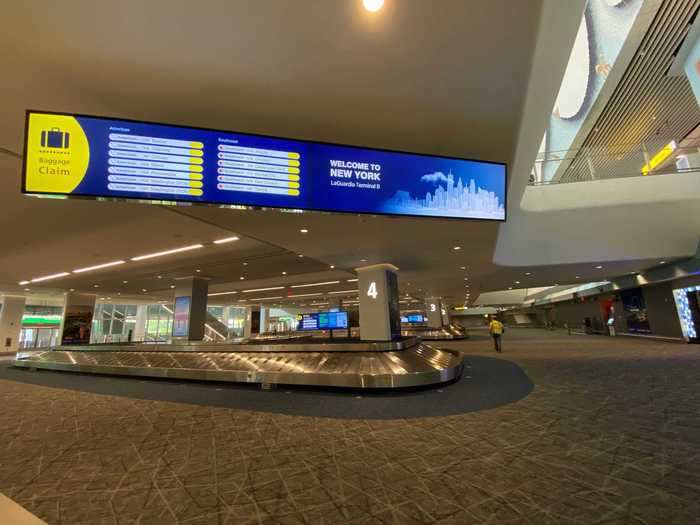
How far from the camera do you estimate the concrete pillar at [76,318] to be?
19266 millimetres

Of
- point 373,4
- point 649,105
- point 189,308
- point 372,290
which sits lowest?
point 189,308

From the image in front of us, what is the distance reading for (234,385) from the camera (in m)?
8.27

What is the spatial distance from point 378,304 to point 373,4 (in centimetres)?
969

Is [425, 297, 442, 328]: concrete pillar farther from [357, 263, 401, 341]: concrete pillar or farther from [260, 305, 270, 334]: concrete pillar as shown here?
[260, 305, 270, 334]: concrete pillar

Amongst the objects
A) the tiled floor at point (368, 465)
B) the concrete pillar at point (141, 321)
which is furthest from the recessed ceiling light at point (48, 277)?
the concrete pillar at point (141, 321)

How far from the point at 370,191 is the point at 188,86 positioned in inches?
87.7

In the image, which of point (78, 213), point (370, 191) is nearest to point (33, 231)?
point (78, 213)

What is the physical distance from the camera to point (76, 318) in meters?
19.7

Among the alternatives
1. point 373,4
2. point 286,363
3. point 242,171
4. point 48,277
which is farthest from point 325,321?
point 373,4

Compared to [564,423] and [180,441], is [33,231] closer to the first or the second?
[180,441]

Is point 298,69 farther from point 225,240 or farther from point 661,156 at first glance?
point 661,156

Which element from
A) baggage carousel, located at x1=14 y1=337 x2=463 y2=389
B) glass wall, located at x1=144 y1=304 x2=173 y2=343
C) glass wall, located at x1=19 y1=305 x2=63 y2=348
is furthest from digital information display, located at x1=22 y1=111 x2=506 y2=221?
glass wall, located at x1=144 y1=304 x2=173 y2=343

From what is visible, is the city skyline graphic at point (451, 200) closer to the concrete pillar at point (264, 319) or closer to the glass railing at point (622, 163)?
the glass railing at point (622, 163)

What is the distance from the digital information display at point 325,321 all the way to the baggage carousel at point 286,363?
584 cm
